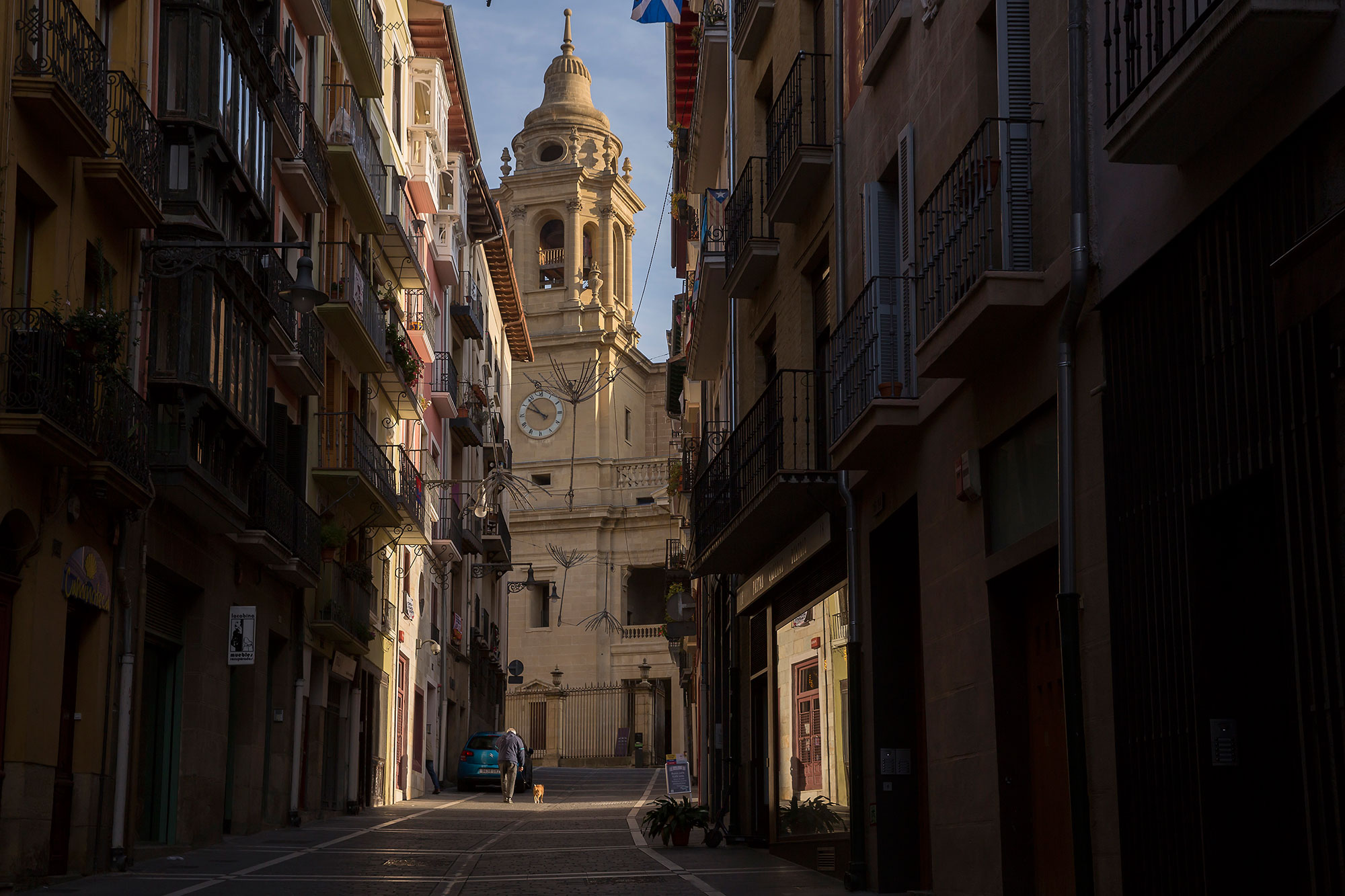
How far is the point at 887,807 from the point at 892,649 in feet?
4.28

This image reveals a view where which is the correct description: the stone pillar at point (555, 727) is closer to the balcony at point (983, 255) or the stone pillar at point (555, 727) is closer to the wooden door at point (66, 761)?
the wooden door at point (66, 761)

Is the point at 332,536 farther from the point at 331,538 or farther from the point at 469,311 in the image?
the point at 469,311

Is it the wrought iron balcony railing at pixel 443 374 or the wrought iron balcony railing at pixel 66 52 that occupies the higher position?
the wrought iron balcony railing at pixel 443 374

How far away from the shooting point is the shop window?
14406 mm

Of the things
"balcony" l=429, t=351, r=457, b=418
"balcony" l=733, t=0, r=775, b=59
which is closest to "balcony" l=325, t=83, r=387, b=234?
"balcony" l=733, t=0, r=775, b=59

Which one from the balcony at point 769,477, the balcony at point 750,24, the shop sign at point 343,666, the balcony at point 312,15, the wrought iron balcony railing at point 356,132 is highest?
the balcony at point 312,15

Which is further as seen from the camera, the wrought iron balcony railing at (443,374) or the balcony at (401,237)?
the wrought iron balcony railing at (443,374)

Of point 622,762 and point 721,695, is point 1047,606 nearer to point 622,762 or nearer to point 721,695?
point 721,695

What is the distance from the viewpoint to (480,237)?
48344 millimetres

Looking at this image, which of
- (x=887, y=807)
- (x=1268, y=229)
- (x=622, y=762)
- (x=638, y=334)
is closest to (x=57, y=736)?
(x=887, y=807)

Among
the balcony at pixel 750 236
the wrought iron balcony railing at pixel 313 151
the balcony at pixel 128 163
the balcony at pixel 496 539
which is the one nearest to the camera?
the balcony at pixel 128 163

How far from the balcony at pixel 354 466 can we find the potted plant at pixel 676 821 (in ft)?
31.1

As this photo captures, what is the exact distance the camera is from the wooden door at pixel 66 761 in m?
14.2

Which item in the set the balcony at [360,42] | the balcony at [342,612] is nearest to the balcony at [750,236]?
the balcony at [342,612]
